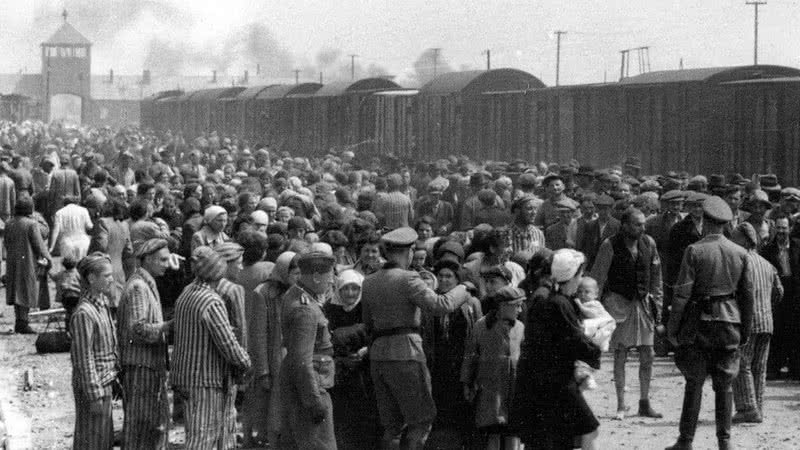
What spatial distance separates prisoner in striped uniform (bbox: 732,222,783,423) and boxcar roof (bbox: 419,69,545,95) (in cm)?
2245

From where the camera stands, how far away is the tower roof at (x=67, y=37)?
109 metres

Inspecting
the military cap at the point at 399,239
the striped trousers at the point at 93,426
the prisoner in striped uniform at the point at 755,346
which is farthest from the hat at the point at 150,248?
the prisoner in striped uniform at the point at 755,346

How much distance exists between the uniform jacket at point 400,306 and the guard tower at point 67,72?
98.9 meters

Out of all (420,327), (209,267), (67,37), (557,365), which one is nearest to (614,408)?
(420,327)

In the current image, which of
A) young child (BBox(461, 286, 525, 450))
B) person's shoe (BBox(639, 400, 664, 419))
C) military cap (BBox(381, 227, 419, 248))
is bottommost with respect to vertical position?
person's shoe (BBox(639, 400, 664, 419))

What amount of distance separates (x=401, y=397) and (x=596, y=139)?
20357mm

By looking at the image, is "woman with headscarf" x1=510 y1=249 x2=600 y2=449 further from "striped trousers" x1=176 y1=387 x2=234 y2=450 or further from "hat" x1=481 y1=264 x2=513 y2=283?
"striped trousers" x1=176 y1=387 x2=234 y2=450

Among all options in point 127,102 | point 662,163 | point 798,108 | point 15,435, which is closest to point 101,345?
point 15,435

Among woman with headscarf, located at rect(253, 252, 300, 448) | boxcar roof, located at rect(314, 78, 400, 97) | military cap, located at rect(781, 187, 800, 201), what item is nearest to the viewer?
woman with headscarf, located at rect(253, 252, 300, 448)

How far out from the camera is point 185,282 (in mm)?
12398

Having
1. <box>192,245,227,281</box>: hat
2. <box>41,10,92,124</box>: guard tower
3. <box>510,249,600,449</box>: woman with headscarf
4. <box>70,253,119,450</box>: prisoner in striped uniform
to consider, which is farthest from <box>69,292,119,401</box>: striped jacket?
<box>41,10,92,124</box>: guard tower

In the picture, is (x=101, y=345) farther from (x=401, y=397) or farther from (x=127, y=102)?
(x=127, y=102)

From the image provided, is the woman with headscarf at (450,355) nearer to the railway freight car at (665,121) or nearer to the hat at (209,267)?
the hat at (209,267)

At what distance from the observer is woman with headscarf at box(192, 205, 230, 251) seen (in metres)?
13.0
